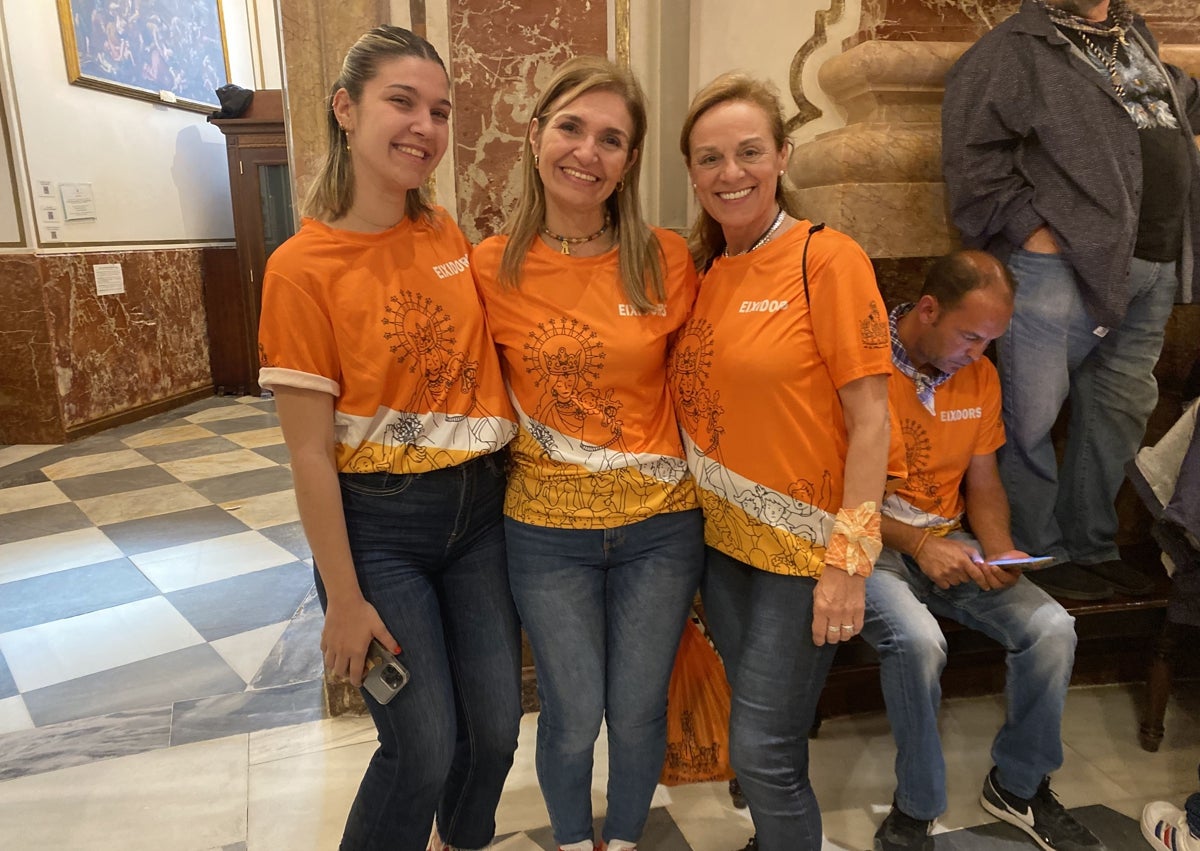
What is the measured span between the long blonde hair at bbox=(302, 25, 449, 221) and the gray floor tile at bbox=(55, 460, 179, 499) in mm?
3832

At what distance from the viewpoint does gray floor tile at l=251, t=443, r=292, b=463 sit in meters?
5.09

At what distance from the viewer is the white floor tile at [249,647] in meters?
2.72

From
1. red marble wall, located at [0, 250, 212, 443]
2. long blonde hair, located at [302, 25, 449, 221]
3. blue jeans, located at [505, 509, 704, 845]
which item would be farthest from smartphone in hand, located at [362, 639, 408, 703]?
red marble wall, located at [0, 250, 212, 443]

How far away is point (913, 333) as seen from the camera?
1.92m

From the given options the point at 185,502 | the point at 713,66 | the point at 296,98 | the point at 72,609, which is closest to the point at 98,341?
the point at 185,502

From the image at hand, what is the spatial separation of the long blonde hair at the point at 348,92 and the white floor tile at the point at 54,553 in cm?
293

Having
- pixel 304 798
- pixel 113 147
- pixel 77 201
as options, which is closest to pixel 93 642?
pixel 304 798

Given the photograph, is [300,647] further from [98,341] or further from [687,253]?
[98,341]

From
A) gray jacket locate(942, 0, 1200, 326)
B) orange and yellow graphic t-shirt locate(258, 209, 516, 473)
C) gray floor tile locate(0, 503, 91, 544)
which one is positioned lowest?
gray floor tile locate(0, 503, 91, 544)

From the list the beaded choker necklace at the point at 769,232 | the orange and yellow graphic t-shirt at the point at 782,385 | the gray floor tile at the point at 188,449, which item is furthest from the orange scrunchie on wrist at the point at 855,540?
the gray floor tile at the point at 188,449

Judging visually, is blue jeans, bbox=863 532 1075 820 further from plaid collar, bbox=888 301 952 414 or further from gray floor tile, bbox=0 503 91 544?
gray floor tile, bbox=0 503 91 544

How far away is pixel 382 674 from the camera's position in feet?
4.48

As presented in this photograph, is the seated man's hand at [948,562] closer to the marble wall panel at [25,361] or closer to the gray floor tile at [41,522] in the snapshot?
the gray floor tile at [41,522]

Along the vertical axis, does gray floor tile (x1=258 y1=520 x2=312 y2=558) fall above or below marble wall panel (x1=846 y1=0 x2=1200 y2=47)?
below
